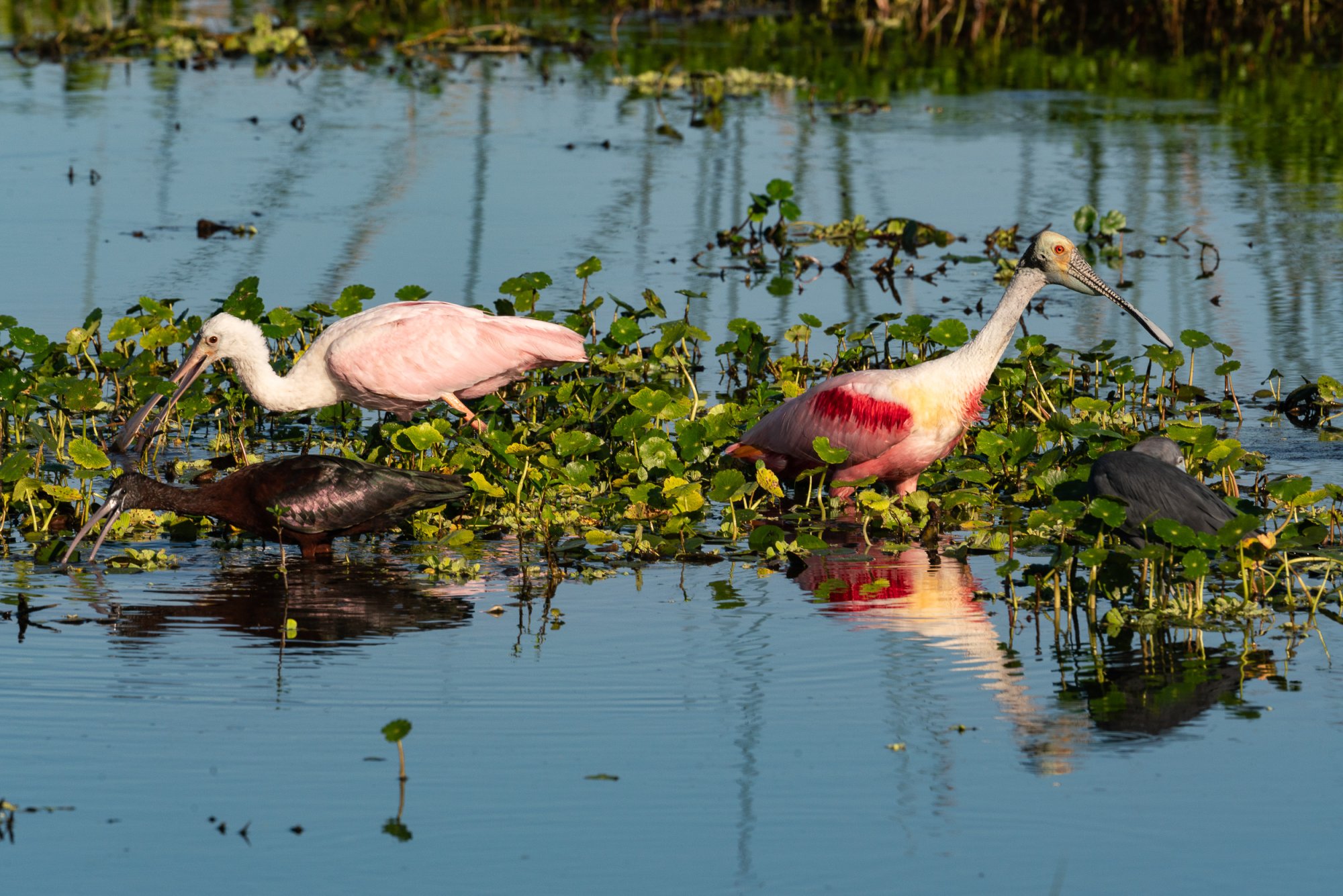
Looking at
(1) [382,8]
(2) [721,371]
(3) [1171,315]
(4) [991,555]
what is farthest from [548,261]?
(1) [382,8]

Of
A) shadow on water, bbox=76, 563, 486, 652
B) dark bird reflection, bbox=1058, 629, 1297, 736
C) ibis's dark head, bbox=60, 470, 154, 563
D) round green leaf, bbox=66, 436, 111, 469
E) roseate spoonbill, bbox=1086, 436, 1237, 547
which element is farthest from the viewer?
round green leaf, bbox=66, 436, 111, 469

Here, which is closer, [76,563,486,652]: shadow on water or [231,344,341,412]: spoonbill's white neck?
[76,563,486,652]: shadow on water

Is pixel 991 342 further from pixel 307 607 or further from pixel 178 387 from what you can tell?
pixel 178 387

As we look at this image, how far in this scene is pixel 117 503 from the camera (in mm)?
6539

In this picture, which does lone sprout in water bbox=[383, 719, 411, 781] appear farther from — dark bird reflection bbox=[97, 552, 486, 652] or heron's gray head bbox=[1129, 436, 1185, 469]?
heron's gray head bbox=[1129, 436, 1185, 469]

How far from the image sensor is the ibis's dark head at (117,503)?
21.0ft

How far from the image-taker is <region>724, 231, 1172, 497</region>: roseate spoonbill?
7141mm

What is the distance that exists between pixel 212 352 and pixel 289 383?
1.06 feet

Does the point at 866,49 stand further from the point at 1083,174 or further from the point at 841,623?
the point at 841,623

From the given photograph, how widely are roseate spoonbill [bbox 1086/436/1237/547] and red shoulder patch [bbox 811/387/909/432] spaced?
102 cm

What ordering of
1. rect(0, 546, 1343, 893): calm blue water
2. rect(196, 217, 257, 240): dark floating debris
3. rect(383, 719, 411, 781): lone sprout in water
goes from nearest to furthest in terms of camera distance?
1. rect(0, 546, 1343, 893): calm blue water
2. rect(383, 719, 411, 781): lone sprout in water
3. rect(196, 217, 257, 240): dark floating debris

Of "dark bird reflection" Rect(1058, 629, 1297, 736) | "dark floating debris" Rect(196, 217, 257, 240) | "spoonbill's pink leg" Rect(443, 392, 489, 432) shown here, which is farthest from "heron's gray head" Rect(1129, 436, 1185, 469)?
"dark floating debris" Rect(196, 217, 257, 240)

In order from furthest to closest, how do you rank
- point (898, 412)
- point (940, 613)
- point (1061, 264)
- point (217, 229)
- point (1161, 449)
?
point (217, 229) → point (1061, 264) → point (898, 412) → point (1161, 449) → point (940, 613)

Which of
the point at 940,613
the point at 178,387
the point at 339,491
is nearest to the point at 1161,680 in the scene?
the point at 940,613
